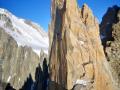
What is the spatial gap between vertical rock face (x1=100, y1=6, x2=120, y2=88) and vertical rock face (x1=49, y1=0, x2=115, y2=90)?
10.8 feet

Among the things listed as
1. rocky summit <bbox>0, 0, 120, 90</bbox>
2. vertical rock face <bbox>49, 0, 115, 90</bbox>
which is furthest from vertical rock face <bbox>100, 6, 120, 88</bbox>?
vertical rock face <bbox>49, 0, 115, 90</bbox>

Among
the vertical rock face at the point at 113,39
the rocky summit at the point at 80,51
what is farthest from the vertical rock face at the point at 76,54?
the vertical rock face at the point at 113,39

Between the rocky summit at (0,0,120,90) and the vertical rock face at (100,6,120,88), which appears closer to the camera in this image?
the rocky summit at (0,0,120,90)

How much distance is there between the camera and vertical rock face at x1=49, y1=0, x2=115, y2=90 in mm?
43219

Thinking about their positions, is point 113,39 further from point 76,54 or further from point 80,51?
point 76,54

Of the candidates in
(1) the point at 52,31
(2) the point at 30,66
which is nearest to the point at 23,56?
(2) the point at 30,66

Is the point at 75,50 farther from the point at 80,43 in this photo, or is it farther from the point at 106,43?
the point at 106,43

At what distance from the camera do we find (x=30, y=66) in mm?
154000

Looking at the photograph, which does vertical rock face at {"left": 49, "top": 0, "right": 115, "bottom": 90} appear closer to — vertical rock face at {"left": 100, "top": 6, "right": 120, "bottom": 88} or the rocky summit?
the rocky summit

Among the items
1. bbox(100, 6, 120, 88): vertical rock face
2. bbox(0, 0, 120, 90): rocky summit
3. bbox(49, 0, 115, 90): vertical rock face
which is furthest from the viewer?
bbox(100, 6, 120, 88): vertical rock face

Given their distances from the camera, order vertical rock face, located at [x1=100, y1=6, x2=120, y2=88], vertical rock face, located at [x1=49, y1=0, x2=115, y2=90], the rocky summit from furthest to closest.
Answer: vertical rock face, located at [x1=100, y1=6, x2=120, y2=88] < the rocky summit < vertical rock face, located at [x1=49, y1=0, x2=115, y2=90]

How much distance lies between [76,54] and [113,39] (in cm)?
1176

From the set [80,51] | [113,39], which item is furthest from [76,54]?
[113,39]

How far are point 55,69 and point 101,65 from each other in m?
8.45
